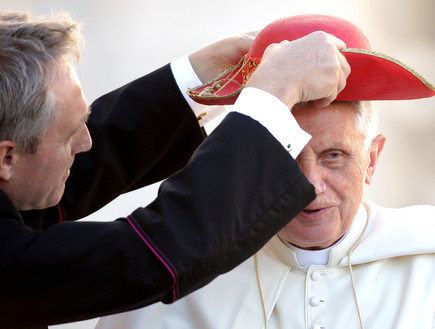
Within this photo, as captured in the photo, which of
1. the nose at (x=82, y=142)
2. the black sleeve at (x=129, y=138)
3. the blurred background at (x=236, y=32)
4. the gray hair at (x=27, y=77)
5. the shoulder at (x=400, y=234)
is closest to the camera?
the gray hair at (x=27, y=77)

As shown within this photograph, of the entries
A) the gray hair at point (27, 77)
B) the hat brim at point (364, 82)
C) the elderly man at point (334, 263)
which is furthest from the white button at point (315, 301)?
the gray hair at point (27, 77)

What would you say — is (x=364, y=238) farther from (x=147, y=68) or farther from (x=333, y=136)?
(x=147, y=68)

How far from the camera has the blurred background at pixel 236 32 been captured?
413cm

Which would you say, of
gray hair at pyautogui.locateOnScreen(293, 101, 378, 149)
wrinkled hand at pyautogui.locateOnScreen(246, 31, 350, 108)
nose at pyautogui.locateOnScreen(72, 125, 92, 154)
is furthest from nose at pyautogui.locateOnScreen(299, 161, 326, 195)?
nose at pyautogui.locateOnScreen(72, 125, 92, 154)

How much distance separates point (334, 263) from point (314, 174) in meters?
0.33

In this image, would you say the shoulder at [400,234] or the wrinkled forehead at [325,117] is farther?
the shoulder at [400,234]

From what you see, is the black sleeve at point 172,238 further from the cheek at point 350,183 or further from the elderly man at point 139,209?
the cheek at point 350,183

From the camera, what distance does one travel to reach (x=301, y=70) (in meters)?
1.74

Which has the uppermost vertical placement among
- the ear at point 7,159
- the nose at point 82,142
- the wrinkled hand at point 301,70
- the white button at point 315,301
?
the wrinkled hand at point 301,70

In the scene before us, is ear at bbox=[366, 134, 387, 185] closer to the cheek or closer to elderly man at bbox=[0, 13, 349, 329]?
the cheek

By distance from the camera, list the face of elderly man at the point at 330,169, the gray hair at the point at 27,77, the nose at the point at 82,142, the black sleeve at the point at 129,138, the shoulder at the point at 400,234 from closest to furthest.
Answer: the gray hair at the point at 27,77 → the nose at the point at 82,142 → the face of elderly man at the point at 330,169 → the shoulder at the point at 400,234 → the black sleeve at the point at 129,138

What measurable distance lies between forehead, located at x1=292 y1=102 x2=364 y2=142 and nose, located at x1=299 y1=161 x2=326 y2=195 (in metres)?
0.08

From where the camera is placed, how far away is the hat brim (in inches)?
75.5

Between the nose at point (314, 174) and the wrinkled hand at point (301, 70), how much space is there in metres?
0.40
